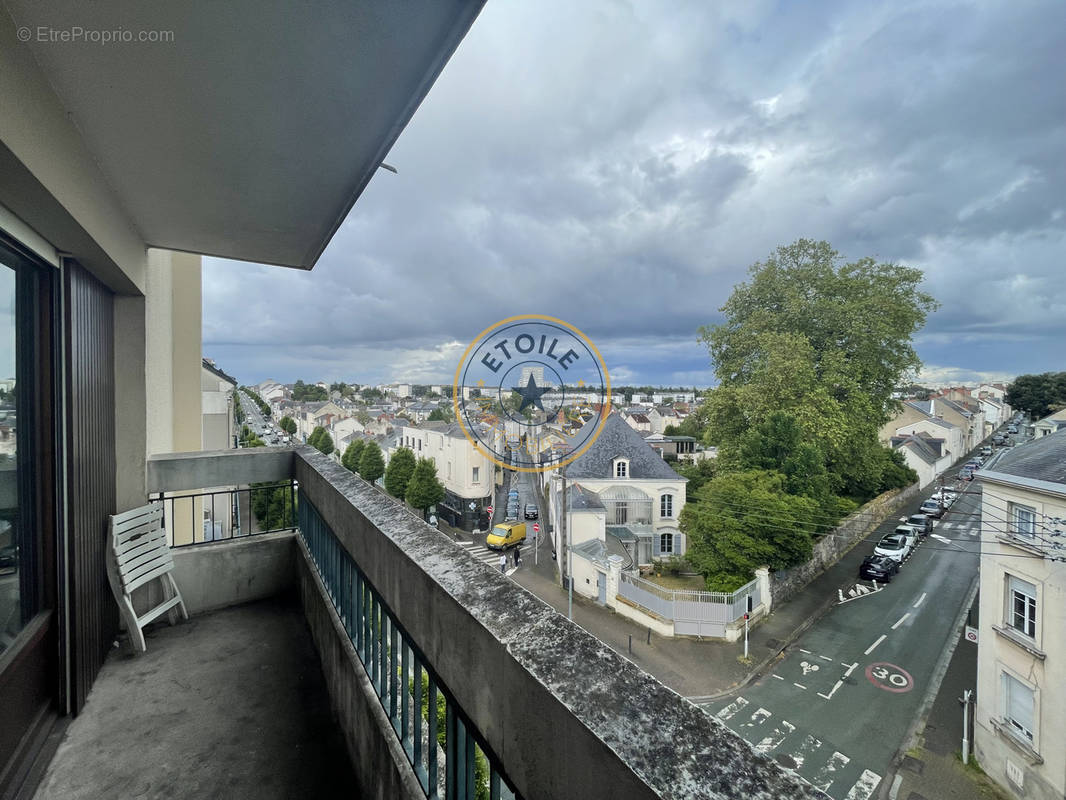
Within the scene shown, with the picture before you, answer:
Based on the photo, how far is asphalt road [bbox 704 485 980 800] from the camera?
664 cm

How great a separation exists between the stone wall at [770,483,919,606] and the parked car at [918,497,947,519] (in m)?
0.99

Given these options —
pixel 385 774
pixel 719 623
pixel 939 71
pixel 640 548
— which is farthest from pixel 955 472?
pixel 385 774

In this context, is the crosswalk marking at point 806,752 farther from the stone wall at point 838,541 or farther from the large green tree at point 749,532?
the stone wall at point 838,541

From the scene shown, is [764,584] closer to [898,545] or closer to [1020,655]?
[1020,655]

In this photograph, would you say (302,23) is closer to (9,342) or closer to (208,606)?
(9,342)

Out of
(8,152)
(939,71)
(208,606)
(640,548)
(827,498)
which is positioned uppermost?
(939,71)

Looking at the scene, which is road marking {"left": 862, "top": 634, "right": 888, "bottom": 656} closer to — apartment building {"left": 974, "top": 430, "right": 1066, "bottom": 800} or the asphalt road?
the asphalt road

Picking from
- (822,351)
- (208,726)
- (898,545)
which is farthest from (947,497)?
(208,726)

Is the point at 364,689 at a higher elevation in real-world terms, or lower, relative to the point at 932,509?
higher

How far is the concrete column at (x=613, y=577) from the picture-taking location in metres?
10.8

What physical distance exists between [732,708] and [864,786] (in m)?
1.83

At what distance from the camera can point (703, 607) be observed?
9.37 metres

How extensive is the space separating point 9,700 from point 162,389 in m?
3.05

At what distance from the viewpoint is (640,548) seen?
1404 cm
